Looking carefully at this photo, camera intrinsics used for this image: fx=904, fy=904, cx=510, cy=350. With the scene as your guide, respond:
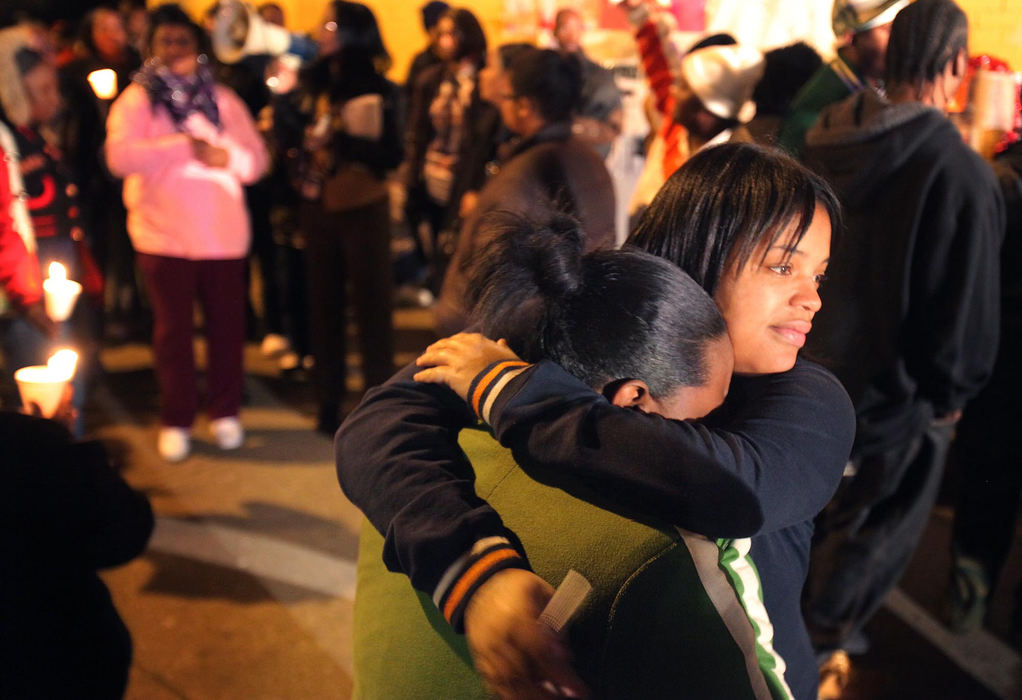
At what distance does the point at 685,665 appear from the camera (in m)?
0.90

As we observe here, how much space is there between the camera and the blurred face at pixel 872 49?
2.62 meters

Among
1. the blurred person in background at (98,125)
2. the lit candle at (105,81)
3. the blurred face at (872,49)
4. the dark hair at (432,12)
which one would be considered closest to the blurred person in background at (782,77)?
the blurred face at (872,49)

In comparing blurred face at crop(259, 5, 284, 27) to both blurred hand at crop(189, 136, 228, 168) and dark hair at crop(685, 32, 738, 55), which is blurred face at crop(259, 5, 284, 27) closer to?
blurred hand at crop(189, 136, 228, 168)

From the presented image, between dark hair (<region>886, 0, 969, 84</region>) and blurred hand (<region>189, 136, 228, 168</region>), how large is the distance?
8.79 feet

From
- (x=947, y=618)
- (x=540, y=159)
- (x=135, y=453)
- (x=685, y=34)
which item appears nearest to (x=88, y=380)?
(x=135, y=453)

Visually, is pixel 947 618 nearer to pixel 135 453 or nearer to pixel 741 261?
pixel 741 261

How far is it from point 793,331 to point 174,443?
3.57m

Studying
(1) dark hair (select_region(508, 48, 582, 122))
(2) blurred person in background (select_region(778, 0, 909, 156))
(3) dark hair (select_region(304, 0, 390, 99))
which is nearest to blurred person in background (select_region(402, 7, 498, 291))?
(3) dark hair (select_region(304, 0, 390, 99))

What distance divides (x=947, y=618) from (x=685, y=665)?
8.43 ft

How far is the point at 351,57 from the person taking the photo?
4.09 m

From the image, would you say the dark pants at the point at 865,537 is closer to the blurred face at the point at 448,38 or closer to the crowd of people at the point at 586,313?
Answer: the crowd of people at the point at 586,313

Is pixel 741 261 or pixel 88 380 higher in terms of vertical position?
pixel 741 261

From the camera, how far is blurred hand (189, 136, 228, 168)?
3775mm

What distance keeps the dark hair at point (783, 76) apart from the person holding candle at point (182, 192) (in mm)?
2238
